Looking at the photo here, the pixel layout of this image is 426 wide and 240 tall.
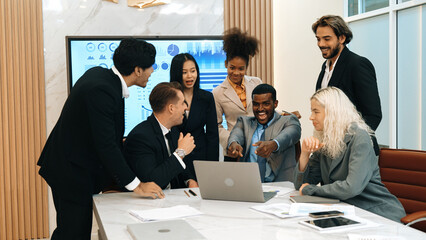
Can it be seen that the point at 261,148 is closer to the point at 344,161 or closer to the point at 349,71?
the point at 344,161

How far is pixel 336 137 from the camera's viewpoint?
2422mm

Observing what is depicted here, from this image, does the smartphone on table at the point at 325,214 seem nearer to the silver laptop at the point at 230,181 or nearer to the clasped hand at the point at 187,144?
the silver laptop at the point at 230,181

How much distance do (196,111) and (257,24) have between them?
2.12m

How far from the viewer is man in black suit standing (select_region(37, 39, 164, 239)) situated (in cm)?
233

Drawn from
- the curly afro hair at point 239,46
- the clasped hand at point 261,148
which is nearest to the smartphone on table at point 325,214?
the clasped hand at point 261,148

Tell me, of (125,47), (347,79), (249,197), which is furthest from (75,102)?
(347,79)

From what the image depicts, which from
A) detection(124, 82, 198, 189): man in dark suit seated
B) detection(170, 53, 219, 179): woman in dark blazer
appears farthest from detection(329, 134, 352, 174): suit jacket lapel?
detection(170, 53, 219, 179): woman in dark blazer

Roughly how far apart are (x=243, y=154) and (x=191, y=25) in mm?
2165

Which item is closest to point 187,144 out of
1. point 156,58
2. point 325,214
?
point 325,214

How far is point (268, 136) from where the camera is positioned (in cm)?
311

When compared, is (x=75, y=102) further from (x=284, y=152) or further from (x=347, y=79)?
(x=347, y=79)

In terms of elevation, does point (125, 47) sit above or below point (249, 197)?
above

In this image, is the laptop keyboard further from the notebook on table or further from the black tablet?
the black tablet

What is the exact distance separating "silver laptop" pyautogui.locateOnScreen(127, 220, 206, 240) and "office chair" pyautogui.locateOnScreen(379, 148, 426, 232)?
138cm
